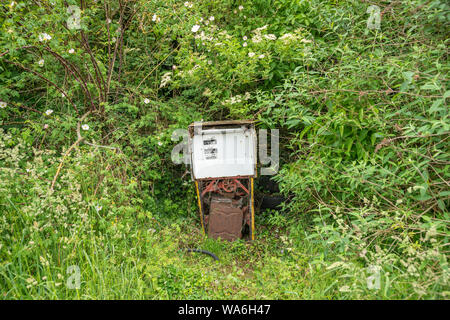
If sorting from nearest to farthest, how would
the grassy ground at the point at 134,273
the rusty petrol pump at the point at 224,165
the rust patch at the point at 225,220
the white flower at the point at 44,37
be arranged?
the grassy ground at the point at 134,273 < the white flower at the point at 44,37 < the rusty petrol pump at the point at 224,165 < the rust patch at the point at 225,220

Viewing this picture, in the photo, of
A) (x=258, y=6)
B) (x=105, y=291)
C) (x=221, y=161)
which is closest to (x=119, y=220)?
(x=105, y=291)

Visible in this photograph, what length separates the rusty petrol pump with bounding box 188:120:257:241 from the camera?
3500 mm

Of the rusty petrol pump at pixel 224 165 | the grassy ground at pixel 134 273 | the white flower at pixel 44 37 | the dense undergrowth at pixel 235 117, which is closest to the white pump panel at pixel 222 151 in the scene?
the rusty petrol pump at pixel 224 165

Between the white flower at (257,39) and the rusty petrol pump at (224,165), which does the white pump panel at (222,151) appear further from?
the white flower at (257,39)

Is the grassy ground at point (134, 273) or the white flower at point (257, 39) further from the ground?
the white flower at point (257, 39)

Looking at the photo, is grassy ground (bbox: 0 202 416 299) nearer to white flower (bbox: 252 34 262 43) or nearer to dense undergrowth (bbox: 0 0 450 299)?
dense undergrowth (bbox: 0 0 450 299)

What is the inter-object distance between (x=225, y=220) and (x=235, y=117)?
1.19 metres

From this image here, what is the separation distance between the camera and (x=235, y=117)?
156 inches

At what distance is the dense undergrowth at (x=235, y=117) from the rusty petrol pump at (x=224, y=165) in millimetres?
198

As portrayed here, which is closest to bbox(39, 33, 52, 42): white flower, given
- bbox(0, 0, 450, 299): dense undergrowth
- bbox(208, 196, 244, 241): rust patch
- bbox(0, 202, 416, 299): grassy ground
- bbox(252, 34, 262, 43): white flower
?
bbox(0, 0, 450, 299): dense undergrowth

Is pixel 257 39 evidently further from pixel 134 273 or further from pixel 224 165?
pixel 134 273

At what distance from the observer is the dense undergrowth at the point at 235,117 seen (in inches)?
92.7

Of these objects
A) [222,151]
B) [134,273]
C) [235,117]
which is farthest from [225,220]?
[134,273]

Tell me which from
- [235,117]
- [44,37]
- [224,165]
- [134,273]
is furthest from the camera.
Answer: [235,117]
